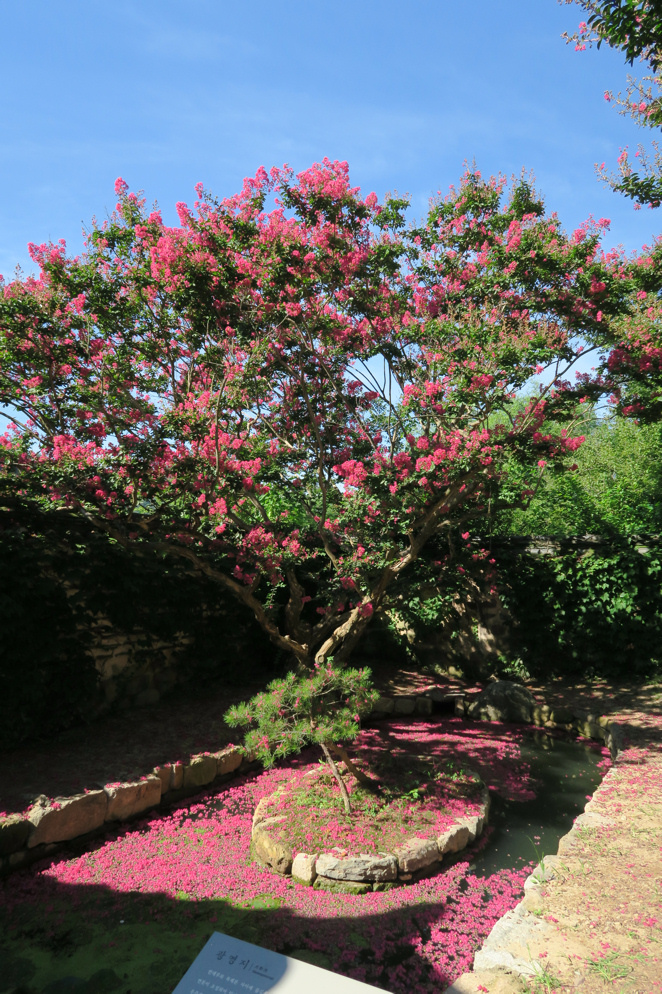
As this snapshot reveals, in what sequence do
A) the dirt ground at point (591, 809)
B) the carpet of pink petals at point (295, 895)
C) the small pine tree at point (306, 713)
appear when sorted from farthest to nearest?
the small pine tree at point (306, 713) → the carpet of pink petals at point (295, 895) → the dirt ground at point (591, 809)

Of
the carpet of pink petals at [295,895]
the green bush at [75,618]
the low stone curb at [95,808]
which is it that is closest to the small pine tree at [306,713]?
the carpet of pink petals at [295,895]

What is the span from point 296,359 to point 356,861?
4873mm

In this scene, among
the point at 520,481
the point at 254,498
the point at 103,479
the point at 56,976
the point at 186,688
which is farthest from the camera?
the point at 520,481

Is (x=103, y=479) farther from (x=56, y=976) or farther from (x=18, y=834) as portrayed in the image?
(x=56, y=976)

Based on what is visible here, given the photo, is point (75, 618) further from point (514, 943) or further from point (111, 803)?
point (514, 943)

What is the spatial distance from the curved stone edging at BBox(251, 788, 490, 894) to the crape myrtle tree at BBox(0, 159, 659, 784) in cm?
255

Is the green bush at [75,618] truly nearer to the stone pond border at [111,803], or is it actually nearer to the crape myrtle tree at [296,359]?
the crape myrtle tree at [296,359]

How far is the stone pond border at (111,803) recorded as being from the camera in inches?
155

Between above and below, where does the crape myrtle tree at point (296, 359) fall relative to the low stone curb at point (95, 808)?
above

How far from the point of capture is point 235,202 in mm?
5809

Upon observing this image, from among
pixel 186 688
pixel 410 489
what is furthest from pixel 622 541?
pixel 186 688

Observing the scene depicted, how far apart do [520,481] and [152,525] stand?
501 cm

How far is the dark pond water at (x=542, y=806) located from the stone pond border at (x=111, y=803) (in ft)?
0.87

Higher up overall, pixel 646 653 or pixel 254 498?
pixel 254 498
